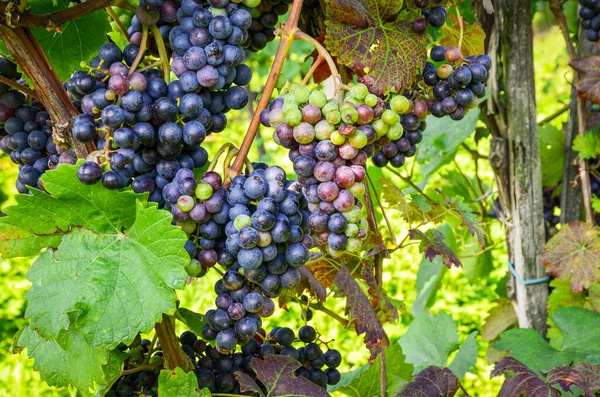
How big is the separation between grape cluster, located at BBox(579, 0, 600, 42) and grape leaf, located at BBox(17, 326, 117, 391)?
1.36 meters

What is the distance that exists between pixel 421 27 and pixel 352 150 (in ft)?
0.84

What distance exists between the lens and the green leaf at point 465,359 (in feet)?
5.41

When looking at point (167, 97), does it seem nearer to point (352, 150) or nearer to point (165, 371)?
point (352, 150)

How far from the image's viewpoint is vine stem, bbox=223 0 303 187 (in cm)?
79

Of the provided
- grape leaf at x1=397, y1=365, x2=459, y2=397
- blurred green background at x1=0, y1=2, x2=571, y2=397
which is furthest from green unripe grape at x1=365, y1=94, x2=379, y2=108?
blurred green background at x1=0, y1=2, x2=571, y2=397

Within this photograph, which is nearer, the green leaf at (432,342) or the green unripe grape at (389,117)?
the green unripe grape at (389,117)

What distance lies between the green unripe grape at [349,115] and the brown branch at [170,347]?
1.21ft

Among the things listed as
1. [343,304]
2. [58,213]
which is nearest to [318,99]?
[58,213]

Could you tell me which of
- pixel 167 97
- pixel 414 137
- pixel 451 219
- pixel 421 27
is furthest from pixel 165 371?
pixel 451 219

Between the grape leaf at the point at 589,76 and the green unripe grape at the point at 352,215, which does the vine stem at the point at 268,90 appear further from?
the grape leaf at the point at 589,76

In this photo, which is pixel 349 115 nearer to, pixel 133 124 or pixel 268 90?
pixel 268 90

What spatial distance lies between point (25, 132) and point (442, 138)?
3.96ft

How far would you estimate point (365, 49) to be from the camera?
2.79ft

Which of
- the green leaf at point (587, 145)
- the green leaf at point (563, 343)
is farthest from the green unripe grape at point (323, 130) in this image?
the green leaf at point (587, 145)
